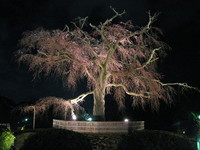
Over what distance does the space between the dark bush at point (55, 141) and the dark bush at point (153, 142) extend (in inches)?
58.7

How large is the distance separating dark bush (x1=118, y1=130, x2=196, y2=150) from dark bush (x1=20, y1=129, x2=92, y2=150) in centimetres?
149

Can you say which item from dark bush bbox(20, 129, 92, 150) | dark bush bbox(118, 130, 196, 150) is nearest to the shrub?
dark bush bbox(20, 129, 92, 150)

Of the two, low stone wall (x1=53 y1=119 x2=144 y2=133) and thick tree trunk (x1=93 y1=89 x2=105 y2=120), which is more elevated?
thick tree trunk (x1=93 y1=89 x2=105 y2=120)

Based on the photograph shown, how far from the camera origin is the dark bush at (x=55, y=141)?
7168 mm

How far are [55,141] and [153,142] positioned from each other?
390 centimetres

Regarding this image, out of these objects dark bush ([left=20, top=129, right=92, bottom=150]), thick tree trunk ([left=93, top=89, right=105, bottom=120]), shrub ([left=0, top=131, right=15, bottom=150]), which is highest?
thick tree trunk ([left=93, top=89, right=105, bottom=120])

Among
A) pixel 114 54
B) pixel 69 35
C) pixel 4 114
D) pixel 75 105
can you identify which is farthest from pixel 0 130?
pixel 4 114

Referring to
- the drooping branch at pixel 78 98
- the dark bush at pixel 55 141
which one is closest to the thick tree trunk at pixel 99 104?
the drooping branch at pixel 78 98

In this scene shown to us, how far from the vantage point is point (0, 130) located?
1161 cm

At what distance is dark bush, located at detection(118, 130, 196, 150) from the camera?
8.49 meters

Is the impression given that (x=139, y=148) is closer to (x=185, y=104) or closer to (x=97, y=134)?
(x=97, y=134)

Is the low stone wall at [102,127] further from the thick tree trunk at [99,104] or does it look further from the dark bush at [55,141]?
the dark bush at [55,141]

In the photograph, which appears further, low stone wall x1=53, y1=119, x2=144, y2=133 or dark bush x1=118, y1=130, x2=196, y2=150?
low stone wall x1=53, y1=119, x2=144, y2=133

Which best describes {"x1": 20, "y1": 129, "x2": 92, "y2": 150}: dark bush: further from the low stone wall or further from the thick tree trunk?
the thick tree trunk
